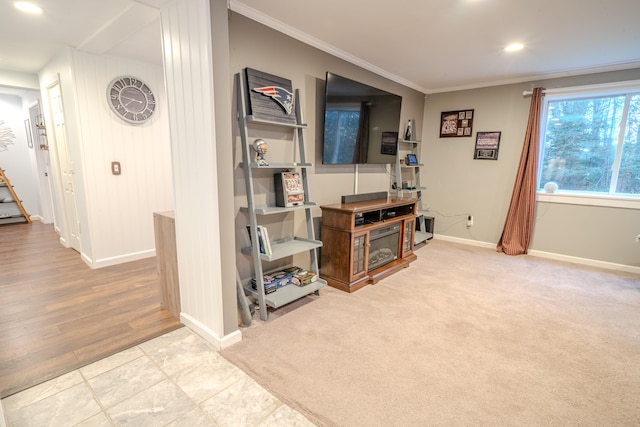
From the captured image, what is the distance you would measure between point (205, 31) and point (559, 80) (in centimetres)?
423

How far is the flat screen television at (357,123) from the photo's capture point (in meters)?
2.95

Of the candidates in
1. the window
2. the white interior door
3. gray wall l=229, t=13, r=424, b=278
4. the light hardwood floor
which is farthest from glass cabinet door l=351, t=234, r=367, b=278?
the white interior door

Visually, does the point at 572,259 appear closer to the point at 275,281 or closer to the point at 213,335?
the point at 275,281

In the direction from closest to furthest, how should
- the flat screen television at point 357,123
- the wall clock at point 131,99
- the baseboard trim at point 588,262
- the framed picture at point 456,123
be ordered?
the flat screen television at point 357,123, the wall clock at point 131,99, the baseboard trim at point 588,262, the framed picture at point 456,123

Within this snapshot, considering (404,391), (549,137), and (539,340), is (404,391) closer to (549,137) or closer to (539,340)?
(539,340)

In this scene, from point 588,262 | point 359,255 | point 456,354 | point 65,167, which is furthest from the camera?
point 588,262

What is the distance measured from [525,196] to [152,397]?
4.52 metres

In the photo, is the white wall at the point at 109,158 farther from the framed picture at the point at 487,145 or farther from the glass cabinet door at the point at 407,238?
the framed picture at the point at 487,145

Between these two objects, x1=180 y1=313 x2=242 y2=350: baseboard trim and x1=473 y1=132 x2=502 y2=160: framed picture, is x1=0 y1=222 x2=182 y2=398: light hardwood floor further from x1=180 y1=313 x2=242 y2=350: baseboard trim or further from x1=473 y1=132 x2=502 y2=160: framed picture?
x1=473 y1=132 x2=502 y2=160: framed picture

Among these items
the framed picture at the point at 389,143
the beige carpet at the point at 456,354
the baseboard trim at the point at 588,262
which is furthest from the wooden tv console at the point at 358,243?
the baseboard trim at the point at 588,262

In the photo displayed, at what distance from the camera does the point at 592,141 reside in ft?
12.1

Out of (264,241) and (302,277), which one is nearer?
(264,241)

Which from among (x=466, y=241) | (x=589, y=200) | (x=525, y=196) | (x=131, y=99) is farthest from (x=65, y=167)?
(x=589, y=200)

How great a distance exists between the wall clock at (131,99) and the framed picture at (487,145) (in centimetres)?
443
